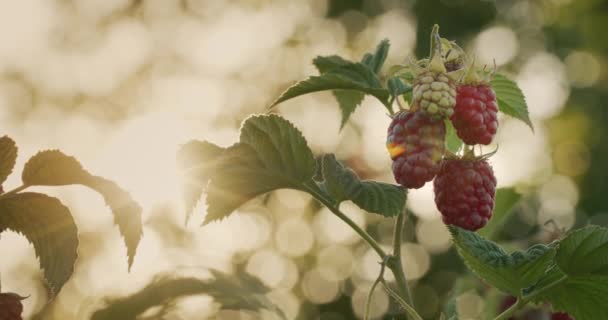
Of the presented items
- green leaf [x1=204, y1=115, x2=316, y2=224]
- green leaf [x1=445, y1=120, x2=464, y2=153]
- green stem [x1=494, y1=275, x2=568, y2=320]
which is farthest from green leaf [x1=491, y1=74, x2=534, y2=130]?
green leaf [x1=204, y1=115, x2=316, y2=224]

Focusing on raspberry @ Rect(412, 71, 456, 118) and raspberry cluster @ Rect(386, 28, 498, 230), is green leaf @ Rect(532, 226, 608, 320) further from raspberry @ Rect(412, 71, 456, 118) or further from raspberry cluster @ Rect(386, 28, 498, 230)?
raspberry @ Rect(412, 71, 456, 118)

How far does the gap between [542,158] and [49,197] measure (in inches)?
752

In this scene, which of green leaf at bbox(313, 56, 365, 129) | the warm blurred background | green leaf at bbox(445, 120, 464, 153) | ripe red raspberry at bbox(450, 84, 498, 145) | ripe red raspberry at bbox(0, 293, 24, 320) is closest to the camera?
ripe red raspberry at bbox(0, 293, 24, 320)

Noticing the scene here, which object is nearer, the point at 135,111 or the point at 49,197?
the point at 49,197

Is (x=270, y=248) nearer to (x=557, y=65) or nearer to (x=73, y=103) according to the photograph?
(x=73, y=103)

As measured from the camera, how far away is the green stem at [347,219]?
1.62 meters

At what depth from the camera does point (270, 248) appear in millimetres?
26688

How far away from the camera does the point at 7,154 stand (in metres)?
1.22

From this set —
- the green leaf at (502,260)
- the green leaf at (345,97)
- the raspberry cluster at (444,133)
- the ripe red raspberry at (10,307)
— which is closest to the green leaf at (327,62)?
the green leaf at (345,97)

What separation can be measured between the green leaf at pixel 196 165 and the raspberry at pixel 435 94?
0.38 m

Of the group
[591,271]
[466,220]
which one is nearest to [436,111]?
[466,220]

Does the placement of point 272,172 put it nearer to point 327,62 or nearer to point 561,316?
point 327,62

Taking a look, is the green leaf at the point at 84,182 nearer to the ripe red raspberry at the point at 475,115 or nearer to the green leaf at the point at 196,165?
the green leaf at the point at 196,165

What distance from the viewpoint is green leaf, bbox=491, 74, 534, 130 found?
213cm
